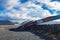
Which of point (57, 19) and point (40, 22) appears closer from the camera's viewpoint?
point (57, 19)

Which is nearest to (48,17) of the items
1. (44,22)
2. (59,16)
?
(44,22)

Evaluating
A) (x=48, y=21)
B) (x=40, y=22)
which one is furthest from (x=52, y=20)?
(x=40, y=22)

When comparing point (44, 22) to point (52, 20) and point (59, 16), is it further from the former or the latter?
point (59, 16)

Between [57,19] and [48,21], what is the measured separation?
9.31ft

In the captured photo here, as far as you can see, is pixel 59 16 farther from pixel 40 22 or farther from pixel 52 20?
pixel 40 22

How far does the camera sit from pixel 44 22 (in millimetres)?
59188

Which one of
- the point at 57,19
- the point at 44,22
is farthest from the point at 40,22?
the point at 57,19

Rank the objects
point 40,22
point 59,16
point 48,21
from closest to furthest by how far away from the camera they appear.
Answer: point 59,16
point 48,21
point 40,22

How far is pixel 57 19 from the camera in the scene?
55.3 meters

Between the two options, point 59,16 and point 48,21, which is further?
point 48,21

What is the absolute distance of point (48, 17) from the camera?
58844 millimetres

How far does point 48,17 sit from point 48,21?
2.25 meters

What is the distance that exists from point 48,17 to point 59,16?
6044 mm

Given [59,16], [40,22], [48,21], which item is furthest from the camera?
[40,22]
